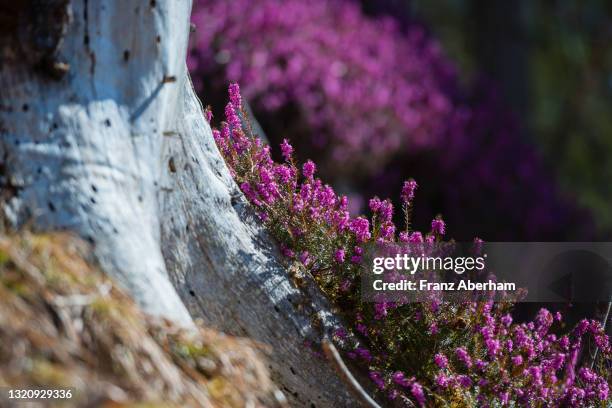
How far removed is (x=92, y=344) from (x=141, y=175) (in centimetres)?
59

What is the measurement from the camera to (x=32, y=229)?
209 cm

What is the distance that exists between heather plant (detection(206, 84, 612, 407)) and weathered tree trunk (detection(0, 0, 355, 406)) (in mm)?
116

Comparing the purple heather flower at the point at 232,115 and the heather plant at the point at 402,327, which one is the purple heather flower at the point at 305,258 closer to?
the heather plant at the point at 402,327

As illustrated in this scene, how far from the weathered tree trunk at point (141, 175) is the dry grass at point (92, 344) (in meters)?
0.10

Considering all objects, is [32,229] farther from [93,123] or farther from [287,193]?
[287,193]

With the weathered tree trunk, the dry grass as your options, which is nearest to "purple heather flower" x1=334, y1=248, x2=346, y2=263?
the weathered tree trunk

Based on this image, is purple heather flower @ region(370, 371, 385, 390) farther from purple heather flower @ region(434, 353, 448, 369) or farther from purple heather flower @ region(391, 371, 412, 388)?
purple heather flower @ region(434, 353, 448, 369)

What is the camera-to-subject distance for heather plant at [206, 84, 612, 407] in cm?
275

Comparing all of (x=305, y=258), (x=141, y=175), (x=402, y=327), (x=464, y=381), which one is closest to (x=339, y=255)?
(x=305, y=258)

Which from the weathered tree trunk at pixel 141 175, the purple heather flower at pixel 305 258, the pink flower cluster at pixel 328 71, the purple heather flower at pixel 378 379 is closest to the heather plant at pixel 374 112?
the pink flower cluster at pixel 328 71

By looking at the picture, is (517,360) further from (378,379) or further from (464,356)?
(378,379)

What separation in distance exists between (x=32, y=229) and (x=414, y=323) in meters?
1.27

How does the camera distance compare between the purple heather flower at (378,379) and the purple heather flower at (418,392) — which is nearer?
the purple heather flower at (418,392)

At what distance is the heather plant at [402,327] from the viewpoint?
108 inches
